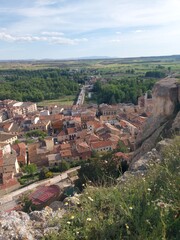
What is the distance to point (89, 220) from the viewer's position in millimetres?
3770

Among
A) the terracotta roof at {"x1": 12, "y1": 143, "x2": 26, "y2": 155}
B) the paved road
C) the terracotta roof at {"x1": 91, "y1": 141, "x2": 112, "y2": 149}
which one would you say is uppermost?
the terracotta roof at {"x1": 91, "y1": 141, "x2": 112, "y2": 149}

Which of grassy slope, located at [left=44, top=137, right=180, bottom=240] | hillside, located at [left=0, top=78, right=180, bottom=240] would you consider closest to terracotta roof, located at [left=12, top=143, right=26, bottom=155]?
hillside, located at [left=0, top=78, right=180, bottom=240]

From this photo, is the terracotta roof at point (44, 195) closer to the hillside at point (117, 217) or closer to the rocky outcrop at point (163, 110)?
the rocky outcrop at point (163, 110)

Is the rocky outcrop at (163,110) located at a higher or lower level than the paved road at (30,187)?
higher

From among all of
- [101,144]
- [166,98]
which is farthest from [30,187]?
[166,98]

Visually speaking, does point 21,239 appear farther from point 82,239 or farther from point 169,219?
point 169,219

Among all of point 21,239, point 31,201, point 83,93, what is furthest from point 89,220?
point 83,93

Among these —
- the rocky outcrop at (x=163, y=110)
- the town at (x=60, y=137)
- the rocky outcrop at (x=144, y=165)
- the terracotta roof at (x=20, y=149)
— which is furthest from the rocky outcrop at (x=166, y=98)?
the terracotta roof at (x=20, y=149)

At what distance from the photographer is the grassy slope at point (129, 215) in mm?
3604

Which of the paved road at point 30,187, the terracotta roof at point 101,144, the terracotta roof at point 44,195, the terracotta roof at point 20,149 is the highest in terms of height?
the terracotta roof at point 44,195

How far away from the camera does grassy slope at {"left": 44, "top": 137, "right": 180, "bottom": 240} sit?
3.60 m

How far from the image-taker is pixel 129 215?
12.3 ft

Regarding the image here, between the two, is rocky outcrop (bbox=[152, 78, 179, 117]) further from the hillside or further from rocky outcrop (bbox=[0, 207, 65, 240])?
rocky outcrop (bbox=[0, 207, 65, 240])

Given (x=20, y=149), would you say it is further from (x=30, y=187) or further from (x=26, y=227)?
(x=26, y=227)
